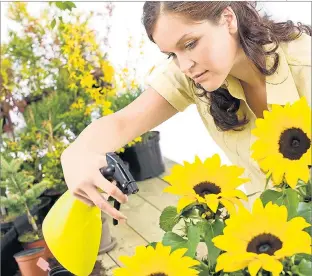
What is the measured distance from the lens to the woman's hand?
55 cm

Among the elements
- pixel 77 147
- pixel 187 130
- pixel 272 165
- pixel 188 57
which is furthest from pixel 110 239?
pixel 272 165

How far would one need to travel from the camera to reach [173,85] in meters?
1.01

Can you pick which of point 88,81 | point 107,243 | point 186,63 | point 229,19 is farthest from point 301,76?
point 88,81

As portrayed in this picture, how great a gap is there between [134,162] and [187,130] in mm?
692

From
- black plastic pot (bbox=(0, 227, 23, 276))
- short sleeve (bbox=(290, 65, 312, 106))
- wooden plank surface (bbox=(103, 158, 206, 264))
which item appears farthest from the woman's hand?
black plastic pot (bbox=(0, 227, 23, 276))

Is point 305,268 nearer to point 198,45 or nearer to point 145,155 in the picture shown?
point 198,45

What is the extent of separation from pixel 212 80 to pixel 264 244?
0.30m

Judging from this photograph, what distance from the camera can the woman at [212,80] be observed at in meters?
0.60

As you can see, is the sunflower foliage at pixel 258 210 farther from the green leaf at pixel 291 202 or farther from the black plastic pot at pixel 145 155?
the black plastic pot at pixel 145 155

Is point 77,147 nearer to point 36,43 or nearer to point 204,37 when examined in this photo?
point 204,37

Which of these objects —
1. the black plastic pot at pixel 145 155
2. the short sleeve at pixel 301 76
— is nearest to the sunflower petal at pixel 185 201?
the short sleeve at pixel 301 76

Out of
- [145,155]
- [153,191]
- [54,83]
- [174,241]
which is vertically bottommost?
[145,155]

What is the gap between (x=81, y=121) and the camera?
7.12ft

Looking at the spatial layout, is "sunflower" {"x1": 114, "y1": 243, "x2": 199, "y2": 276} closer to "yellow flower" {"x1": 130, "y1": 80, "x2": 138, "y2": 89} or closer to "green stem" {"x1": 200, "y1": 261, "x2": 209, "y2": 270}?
"green stem" {"x1": 200, "y1": 261, "x2": 209, "y2": 270}
